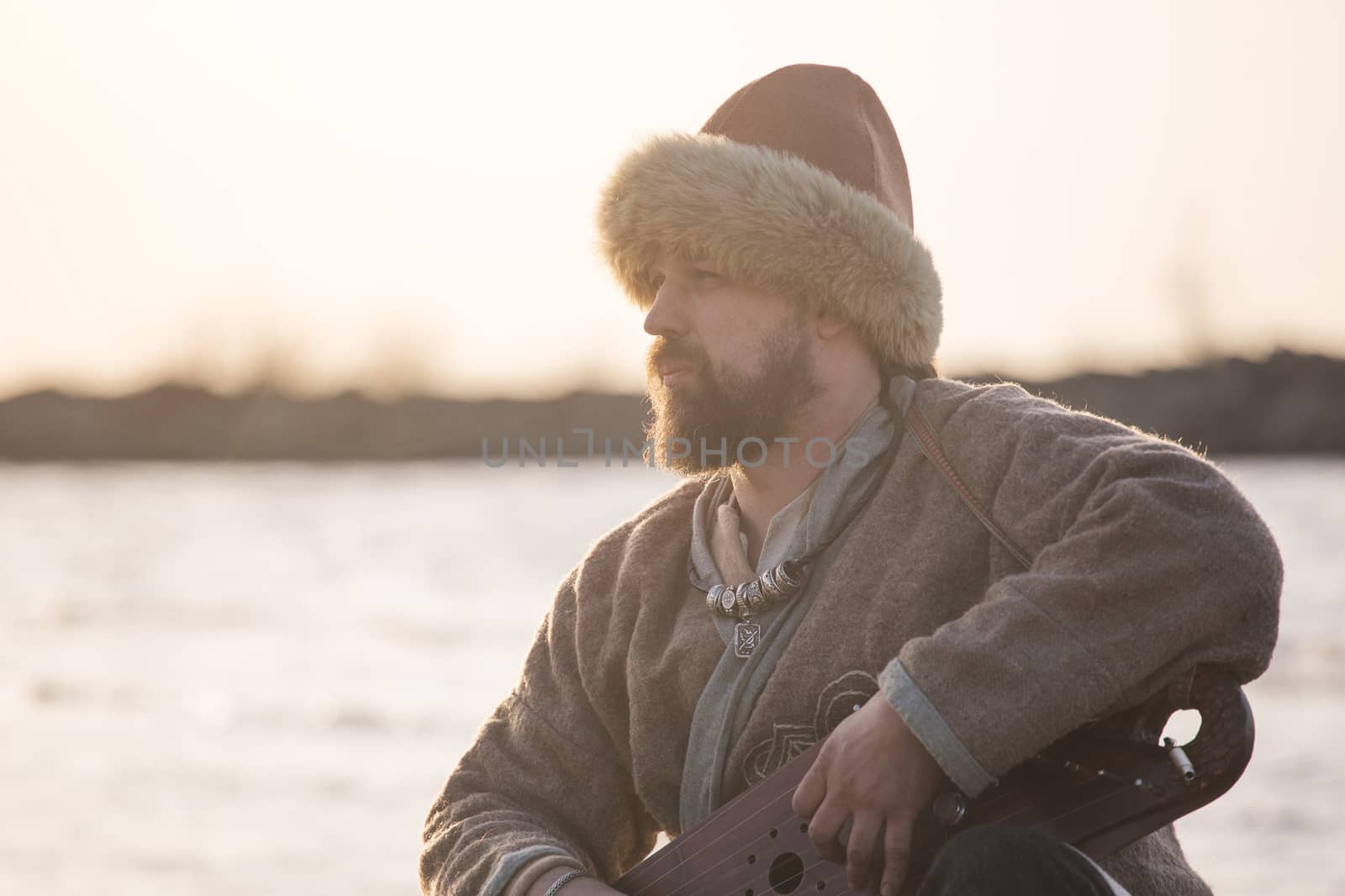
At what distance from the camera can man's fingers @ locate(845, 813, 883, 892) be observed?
1746mm

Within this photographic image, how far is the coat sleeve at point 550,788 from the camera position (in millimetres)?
2283

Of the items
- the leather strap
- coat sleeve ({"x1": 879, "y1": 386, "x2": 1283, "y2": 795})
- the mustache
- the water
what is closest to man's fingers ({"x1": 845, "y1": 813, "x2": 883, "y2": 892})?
coat sleeve ({"x1": 879, "y1": 386, "x2": 1283, "y2": 795})

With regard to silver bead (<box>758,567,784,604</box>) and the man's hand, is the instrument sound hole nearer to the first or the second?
the man's hand

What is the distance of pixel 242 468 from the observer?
29.8 metres

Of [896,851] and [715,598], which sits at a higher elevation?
[715,598]

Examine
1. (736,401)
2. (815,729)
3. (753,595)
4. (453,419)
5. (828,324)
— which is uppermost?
(828,324)

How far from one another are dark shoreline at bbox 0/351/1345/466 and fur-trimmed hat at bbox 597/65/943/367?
1366cm

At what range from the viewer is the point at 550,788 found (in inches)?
92.3

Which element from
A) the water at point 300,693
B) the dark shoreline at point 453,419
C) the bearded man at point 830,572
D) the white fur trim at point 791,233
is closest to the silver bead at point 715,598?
the bearded man at point 830,572

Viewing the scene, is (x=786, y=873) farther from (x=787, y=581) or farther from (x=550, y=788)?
(x=550, y=788)

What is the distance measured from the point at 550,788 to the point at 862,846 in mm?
727

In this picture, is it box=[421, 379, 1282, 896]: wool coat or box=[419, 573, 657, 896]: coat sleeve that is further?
box=[419, 573, 657, 896]: coat sleeve

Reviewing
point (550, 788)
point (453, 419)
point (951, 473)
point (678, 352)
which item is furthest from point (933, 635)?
point (453, 419)

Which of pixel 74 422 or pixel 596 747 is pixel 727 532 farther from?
pixel 74 422
